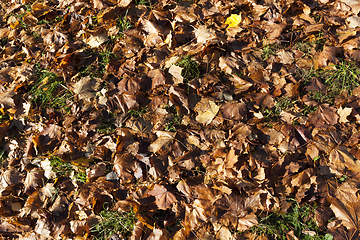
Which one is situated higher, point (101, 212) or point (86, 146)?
point (86, 146)

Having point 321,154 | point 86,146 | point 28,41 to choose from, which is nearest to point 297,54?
point 321,154

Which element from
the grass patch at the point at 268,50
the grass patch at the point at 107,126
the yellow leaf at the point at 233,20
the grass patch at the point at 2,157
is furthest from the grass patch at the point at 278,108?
the grass patch at the point at 2,157

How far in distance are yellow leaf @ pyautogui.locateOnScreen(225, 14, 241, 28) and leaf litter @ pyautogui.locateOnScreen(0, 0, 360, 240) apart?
0.01 m

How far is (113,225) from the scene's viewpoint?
2.11 m

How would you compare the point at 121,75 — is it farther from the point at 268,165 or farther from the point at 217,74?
the point at 268,165

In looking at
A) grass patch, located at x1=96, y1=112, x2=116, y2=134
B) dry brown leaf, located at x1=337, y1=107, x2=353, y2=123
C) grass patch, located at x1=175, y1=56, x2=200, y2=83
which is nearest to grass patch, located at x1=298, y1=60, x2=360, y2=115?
dry brown leaf, located at x1=337, y1=107, x2=353, y2=123

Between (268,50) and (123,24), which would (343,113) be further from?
(123,24)

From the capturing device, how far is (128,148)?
231cm

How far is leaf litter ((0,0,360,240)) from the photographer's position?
2.05 m

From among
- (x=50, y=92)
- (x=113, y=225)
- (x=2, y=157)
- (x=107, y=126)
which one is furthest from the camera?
(x=50, y=92)

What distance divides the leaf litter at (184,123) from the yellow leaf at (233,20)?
13mm

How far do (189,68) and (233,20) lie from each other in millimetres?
896

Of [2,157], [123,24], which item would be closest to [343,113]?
[123,24]

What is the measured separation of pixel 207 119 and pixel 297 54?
1.26 metres
